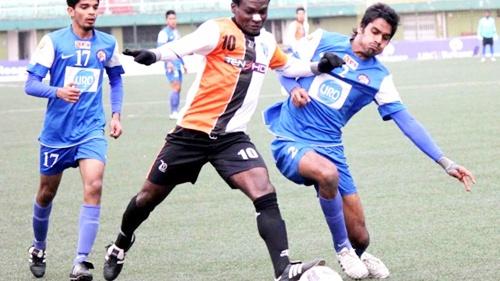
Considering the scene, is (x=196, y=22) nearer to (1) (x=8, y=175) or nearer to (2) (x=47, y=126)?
(1) (x=8, y=175)

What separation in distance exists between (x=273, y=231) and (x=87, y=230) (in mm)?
1538

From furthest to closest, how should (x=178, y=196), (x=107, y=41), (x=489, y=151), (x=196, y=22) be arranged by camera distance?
(x=196, y=22)
(x=489, y=151)
(x=178, y=196)
(x=107, y=41)

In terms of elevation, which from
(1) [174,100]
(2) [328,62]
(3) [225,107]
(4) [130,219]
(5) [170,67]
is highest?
(2) [328,62]

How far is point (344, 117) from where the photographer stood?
24.3ft

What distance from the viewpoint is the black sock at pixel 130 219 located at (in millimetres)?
7172

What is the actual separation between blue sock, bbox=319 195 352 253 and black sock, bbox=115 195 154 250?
117 cm

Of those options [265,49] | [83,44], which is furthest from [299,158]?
[83,44]

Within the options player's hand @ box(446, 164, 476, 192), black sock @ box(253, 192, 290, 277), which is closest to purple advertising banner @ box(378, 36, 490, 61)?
player's hand @ box(446, 164, 476, 192)

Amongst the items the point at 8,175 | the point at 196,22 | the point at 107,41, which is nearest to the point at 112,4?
the point at 196,22

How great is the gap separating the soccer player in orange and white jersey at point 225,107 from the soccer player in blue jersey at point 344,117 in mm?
327

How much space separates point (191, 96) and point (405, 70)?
30.9 metres

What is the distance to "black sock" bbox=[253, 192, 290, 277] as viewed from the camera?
20.9 ft

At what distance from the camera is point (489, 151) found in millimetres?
13500

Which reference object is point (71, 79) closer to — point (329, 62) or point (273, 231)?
point (329, 62)
